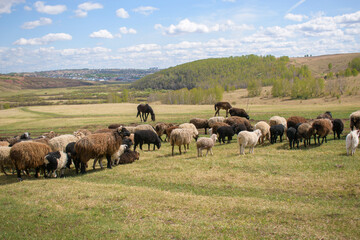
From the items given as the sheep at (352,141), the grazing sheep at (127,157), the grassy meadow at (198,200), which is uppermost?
the sheep at (352,141)

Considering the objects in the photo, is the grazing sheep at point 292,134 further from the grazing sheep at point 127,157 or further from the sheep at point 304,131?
the grazing sheep at point 127,157

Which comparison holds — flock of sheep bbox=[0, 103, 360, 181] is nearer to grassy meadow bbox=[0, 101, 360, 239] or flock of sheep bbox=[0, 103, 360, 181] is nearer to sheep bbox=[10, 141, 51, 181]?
sheep bbox=[10, 141, 51, 181]

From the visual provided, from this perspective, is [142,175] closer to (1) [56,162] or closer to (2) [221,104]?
(1) [56,162]

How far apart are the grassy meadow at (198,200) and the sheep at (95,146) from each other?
830 mm

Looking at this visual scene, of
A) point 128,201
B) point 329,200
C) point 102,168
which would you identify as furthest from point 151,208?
point 102,168

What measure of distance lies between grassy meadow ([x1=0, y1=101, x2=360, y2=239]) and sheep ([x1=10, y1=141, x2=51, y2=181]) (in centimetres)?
77

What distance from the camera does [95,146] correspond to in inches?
499

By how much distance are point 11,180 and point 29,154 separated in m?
1.71

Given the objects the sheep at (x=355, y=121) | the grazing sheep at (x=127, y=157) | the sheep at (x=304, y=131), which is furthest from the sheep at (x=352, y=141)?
the grazing sheep at (x=127, y=157)

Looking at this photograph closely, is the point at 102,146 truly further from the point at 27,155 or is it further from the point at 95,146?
the point at 27,155

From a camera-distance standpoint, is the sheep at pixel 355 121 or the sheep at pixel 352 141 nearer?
the sheep at pixel 352 141

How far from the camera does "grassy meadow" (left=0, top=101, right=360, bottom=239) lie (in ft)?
21.5

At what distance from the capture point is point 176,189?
1001cm

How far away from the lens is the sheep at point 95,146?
1254 centimetres
